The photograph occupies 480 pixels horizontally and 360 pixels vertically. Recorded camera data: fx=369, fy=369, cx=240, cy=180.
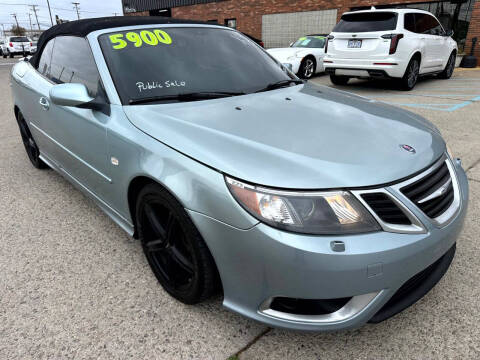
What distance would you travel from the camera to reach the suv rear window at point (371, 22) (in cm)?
770

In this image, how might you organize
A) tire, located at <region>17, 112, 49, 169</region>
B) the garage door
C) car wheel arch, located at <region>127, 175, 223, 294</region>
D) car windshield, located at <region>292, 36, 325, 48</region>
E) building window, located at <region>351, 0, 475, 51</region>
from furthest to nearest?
the garage door → building window, located at <region>351, 0, 475, 51</region> → car windshield, located at <region>292, 36, 325, 48</region> → tire, located at <region>17, 112, 49, 169</region> → car wheel arch, located at <region>127, 175, 223, 294</region>

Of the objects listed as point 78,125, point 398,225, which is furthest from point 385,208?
point 78,125

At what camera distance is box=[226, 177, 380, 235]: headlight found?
4.84 feet

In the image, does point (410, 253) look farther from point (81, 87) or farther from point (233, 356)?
point (81, 87)

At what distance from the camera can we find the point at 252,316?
1.64m

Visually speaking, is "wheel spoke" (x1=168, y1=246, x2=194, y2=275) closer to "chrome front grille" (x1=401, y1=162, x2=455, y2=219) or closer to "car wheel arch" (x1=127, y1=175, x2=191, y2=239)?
"car wheel arch" (x1=127, y1=175, x2=191, y2=239)

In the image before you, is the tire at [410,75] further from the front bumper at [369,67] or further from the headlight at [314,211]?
the headlight at [314,211]

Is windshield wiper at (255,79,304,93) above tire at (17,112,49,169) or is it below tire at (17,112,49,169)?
above

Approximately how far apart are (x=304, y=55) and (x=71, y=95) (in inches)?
352

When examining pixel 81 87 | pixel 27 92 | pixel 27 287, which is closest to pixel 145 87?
pixel 81 87

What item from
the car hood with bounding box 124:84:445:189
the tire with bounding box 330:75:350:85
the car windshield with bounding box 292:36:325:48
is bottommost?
the tire with bounding box 330:75:350:85

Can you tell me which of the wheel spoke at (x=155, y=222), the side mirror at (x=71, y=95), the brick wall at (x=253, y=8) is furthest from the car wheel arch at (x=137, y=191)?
the brick wall at (x=253, y=8)

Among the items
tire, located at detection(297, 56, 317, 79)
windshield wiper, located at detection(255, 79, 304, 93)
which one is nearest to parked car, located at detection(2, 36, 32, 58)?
tire, located at detection(297, 56, 317, 79)

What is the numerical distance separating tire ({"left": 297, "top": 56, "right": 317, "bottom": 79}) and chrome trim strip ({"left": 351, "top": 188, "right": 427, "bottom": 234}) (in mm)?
9274
